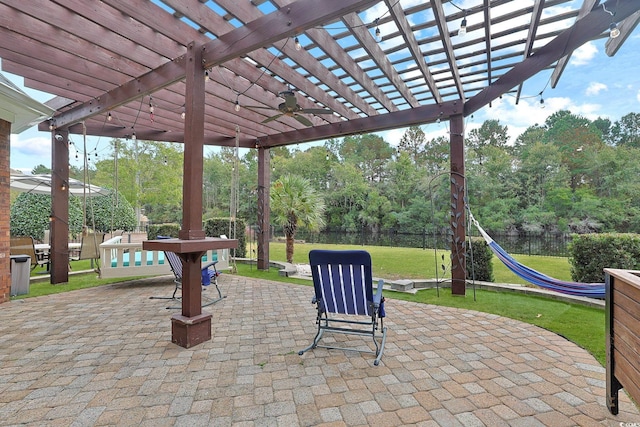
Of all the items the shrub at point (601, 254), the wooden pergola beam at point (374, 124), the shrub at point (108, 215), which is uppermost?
the wooden pergola beam at point (374, 124)

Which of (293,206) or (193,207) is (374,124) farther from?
(193,207)

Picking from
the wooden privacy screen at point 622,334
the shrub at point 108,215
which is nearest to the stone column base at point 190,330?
the wooden privacy screen at point 622,334

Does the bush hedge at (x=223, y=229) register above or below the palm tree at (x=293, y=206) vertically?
below

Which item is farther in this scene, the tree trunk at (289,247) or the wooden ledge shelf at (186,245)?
the tree trunk at (289,247)

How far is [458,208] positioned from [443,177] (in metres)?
18.1

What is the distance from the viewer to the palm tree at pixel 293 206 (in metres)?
7.99

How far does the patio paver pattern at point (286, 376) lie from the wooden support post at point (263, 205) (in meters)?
3.43

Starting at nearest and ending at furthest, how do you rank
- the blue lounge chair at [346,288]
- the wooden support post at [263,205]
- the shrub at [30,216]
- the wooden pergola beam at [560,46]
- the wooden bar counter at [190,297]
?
the wooden pergola beam at [560,46] → the blue lounge chair at [346,288] → the wooden bar counter at [190,297] → the wooden support post at [263,205] → the shrub at [30,216]

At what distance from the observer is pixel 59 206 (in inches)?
210

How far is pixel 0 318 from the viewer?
343cm

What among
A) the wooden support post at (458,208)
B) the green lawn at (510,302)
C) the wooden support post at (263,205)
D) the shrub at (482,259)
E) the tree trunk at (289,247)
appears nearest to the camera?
the green lawn at (510,302)

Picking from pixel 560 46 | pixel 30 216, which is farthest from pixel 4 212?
pixel 560 46

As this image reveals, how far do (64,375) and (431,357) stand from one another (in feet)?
9.26

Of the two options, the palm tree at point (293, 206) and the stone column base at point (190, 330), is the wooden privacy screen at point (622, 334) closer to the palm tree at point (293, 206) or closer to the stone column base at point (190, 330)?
the stone column base at point (190, 330)
